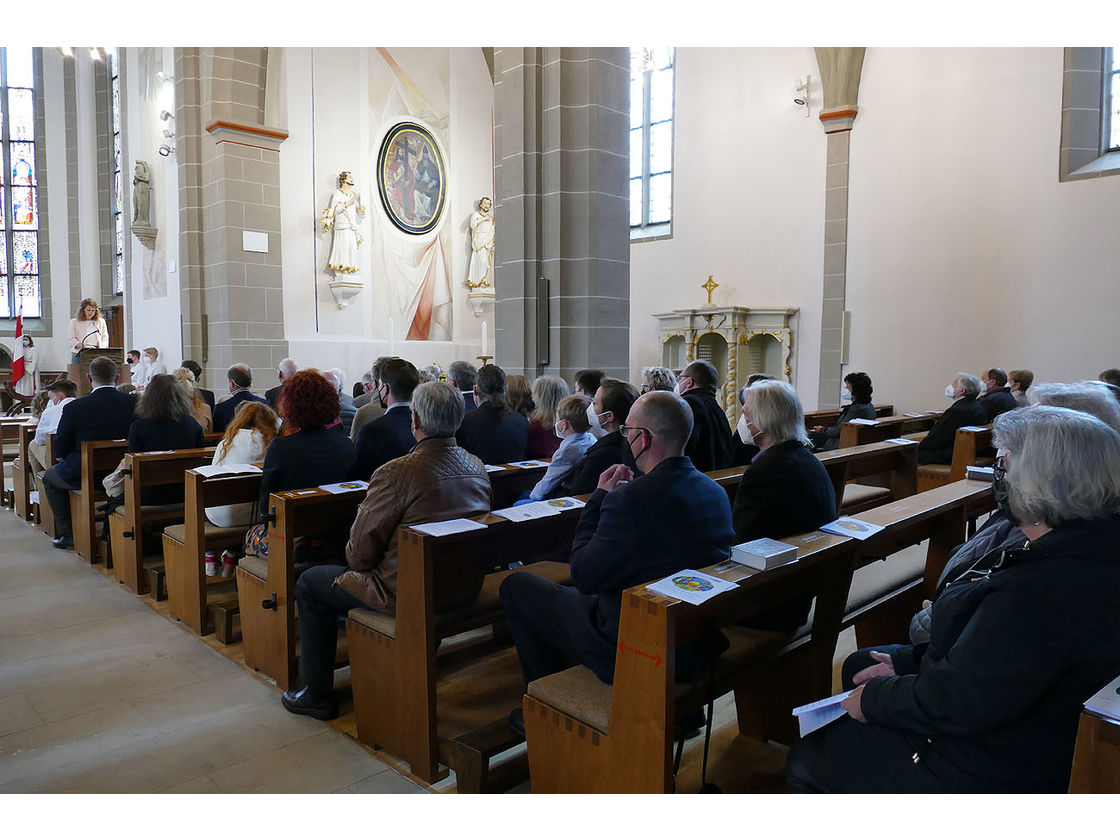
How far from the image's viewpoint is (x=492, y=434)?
4.57 metres

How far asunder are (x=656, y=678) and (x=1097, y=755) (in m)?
0.90

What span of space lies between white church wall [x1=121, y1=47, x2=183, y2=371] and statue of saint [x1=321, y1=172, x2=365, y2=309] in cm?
214

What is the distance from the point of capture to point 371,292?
39.8 feet

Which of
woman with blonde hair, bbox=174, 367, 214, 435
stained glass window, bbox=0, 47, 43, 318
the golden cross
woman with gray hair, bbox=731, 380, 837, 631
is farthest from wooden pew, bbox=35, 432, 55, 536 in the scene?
stained glass window, bbox=0, 47, 43, 318

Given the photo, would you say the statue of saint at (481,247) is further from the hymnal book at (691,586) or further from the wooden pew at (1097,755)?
the wooden pew at (1097,755)

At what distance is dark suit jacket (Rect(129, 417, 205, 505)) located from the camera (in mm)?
5016

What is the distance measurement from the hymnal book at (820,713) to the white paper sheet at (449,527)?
48.9 inches

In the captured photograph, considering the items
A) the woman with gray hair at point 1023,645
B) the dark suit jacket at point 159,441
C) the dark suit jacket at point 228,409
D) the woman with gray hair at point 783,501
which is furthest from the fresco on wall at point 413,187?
the woman with gray hair at point 1023,645

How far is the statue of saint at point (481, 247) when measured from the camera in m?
13.3

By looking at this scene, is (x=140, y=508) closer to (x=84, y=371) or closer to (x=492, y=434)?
(x=492, y=434)

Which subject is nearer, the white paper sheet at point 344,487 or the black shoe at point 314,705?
the black shoe at point 314,705

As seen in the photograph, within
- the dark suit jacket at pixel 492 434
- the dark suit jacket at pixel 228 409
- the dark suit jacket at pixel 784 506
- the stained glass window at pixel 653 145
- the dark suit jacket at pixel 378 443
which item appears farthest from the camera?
the stained glass window at pixel 653 145

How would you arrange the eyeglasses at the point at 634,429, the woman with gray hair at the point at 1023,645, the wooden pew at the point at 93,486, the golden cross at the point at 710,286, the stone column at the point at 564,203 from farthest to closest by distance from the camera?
the golden cross at the point at 710,286, the stone column at the point at 564,203, the wooden pew at the point at 93,486, the eyeglasses at the point at 634,429, the woman with gray hair at the point at 1023,645

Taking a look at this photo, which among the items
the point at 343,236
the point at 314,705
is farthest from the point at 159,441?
the point at 343,236
